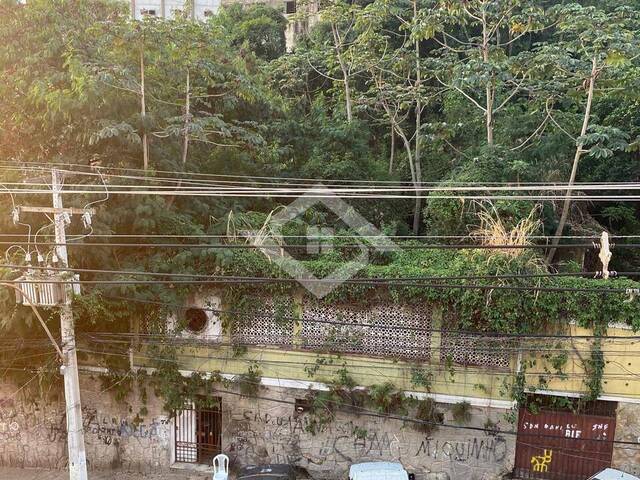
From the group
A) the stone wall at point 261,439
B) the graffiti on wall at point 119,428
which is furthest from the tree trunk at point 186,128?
the graffiti on wall at point 119,428

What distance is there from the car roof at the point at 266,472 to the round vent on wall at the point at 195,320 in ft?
10.9

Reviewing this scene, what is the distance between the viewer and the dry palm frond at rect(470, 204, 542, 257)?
1057 cm

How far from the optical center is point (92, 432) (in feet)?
41.8

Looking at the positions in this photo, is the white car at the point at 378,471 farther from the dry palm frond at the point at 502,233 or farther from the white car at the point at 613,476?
the dry palm frond at the point at 502,233

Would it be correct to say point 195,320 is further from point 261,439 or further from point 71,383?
point 71,383

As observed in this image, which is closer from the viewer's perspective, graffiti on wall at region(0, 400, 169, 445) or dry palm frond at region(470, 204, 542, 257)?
dry palm frond at region(470, 204, 542, 257)

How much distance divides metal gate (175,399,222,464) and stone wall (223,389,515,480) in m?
0.36

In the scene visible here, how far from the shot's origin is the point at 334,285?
445 inches

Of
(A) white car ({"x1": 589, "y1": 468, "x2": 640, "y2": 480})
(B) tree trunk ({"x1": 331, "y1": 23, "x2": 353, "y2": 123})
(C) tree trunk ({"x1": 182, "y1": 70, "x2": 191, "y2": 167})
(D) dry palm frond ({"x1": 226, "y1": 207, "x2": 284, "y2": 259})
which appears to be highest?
(B) tree trunk ({"x1": 331, "y1": 23, "x2": 353, "y2": 123})

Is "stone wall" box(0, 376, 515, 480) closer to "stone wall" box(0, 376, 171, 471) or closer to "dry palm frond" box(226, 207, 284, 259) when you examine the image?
"stone wall" box(0, 376, 171, 471)

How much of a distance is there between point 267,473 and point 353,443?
2.19m

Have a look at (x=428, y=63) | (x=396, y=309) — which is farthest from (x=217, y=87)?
(x=396, y=309)

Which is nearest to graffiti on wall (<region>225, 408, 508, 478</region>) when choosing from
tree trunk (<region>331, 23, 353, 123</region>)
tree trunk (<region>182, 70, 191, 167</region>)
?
tree trunk (<region>182, 70, 191, 167</region>)

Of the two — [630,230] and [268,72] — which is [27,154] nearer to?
[268,72]
